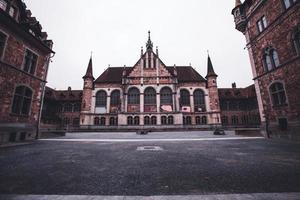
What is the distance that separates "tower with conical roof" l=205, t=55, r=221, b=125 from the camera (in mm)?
32406

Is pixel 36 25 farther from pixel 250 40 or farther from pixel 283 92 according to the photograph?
pixel 283 92

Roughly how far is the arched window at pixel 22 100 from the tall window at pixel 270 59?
71.6 feet

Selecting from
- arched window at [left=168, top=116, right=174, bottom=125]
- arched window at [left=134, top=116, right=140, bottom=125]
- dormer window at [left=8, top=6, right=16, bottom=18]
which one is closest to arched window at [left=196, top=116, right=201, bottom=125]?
arched window at [left=168, top=116, right=174, bottom=125]

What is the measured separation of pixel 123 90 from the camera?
3384cm

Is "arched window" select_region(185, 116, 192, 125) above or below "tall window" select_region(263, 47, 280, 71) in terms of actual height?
below

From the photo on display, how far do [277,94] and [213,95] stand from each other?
22.0 meters


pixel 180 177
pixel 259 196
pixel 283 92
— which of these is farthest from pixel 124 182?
pixel 283 92

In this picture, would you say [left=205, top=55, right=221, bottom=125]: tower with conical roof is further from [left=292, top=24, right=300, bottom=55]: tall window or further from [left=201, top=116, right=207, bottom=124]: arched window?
[left=292, top=24, right=300, bottom=55]: tall window

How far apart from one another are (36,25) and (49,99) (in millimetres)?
27100

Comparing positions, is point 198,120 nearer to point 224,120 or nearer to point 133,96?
point 224,120

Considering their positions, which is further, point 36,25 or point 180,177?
point 36,25

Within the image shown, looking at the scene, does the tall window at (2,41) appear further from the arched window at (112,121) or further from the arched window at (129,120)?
the arched window at (112,121)

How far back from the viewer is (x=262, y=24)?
13.4 metres

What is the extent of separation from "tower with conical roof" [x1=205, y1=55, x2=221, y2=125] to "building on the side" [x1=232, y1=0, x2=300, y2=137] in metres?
19.5
